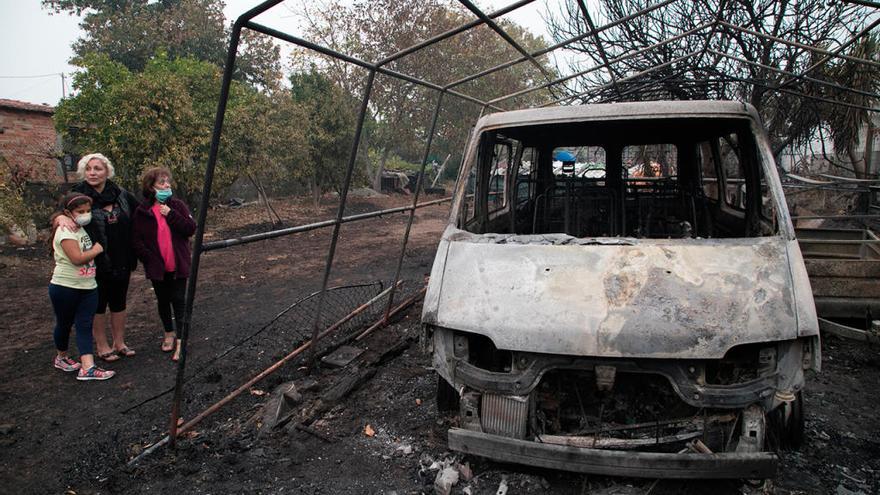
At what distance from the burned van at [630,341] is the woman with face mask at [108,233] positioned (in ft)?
9.71

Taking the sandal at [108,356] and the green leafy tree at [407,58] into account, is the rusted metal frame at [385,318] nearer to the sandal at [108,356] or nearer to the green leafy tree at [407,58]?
the sandal at [108,356]

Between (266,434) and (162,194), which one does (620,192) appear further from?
(162,194)

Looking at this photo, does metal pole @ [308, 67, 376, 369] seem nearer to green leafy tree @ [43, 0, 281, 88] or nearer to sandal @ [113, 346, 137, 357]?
sandal @ [113, 346, 137, 357]

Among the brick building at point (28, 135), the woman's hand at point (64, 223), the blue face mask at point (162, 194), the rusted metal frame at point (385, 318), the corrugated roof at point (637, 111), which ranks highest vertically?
the brick building at point (28, 135)

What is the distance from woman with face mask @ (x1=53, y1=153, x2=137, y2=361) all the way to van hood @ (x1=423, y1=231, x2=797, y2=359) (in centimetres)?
304

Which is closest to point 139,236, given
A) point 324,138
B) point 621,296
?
point 621,296

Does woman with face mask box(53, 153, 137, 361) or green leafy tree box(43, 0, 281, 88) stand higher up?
green leafy tree box(43, 0, 281, 88)

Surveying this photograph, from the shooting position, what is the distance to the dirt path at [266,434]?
108 inches

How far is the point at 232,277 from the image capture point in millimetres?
8195

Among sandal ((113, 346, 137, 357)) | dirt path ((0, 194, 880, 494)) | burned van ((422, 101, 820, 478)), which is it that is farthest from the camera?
sandal ((113, 346, 137, 357))

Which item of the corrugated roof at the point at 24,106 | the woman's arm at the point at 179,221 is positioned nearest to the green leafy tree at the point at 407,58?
the corrugated roof at the point at 24,106

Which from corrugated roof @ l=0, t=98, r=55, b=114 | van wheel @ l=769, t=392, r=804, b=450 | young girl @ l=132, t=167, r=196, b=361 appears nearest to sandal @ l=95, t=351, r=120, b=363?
young girl @ l=132, t=167, r=196, b=361

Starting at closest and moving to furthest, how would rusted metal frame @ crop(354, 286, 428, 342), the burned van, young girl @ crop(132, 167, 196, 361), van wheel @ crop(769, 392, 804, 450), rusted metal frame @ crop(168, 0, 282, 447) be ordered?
1. the burned van
2. rusted metal frame @ crop(168, 0, 282, 447)
3. van wheel @ crop(769, 392, 804, 450)
4. young girl @ crop(132, 167, 196, 361)
5. rusted metal frame @ crop(354, 286, 428, 342)

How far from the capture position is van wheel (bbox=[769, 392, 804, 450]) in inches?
113
